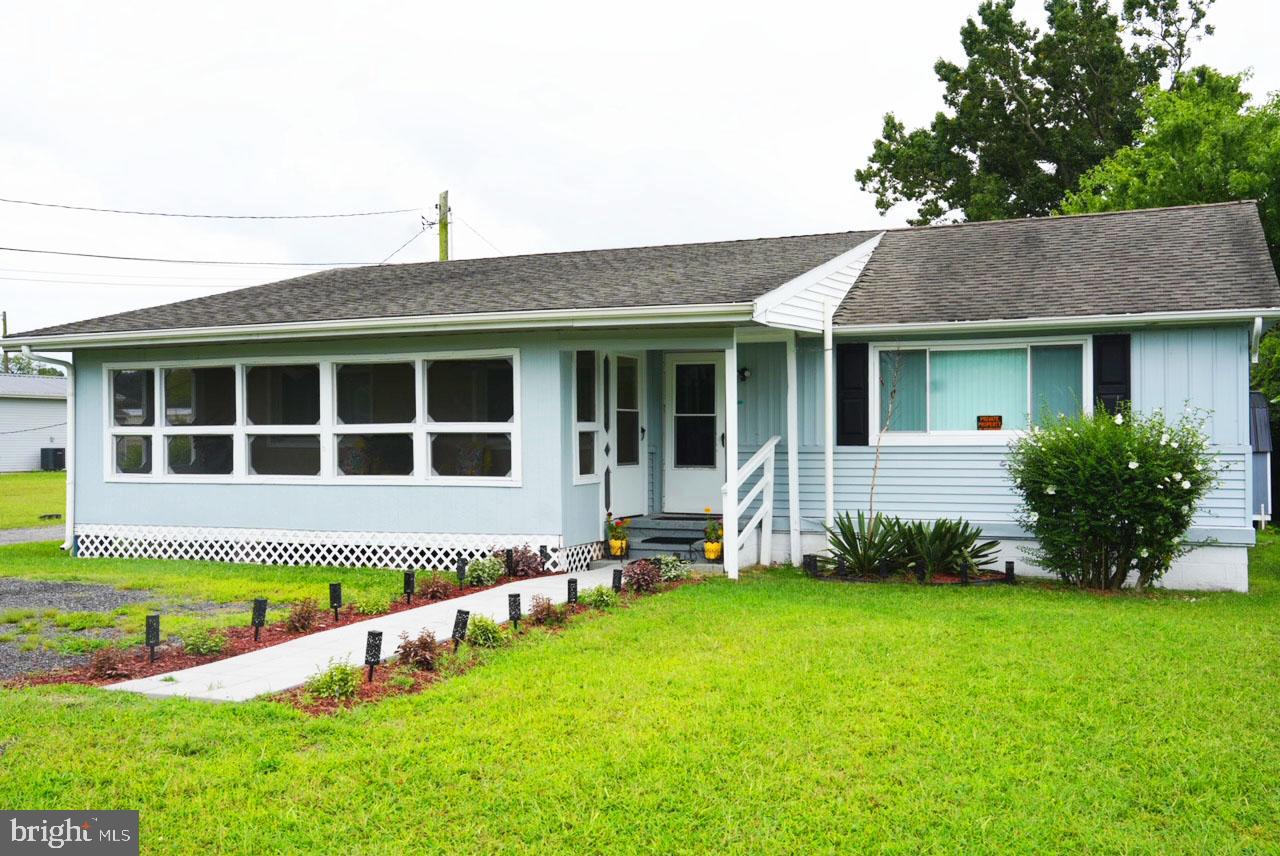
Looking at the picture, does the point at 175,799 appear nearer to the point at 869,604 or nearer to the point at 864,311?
the point at 869,604

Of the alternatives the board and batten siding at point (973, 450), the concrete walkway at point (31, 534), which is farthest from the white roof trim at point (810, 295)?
the concrete walkway at point (31, 534)

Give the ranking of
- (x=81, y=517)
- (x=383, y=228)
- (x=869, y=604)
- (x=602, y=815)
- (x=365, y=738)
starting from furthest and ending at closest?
1. (x=383, y=228)
2. (x=81, y=517)
3. (x=869, y=604)
4. (x=365, y=738)
5. (x=602, y=815)

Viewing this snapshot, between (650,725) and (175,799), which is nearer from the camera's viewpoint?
(175,799)

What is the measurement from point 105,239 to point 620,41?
18.0 meters

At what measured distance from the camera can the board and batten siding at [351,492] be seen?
11.3 metres

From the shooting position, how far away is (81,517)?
13.5m

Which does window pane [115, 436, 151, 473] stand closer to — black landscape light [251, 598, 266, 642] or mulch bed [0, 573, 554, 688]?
mulch bed [0, 573, 554, 688]

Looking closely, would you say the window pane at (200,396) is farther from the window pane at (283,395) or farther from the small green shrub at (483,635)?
the small green shrub at (483,635)

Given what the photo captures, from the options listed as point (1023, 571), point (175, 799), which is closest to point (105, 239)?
point (1023, 571)

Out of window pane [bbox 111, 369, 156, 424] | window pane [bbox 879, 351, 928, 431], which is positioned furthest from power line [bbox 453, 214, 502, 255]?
window pane [bbox 879, 351, 928, 431]

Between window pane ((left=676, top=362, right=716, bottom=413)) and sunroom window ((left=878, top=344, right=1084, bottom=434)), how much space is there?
2.07m

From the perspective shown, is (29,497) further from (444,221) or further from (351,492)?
(351,492)

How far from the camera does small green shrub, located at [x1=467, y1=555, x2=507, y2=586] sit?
34.3ft

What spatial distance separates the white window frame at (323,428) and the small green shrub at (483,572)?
3.57ft
